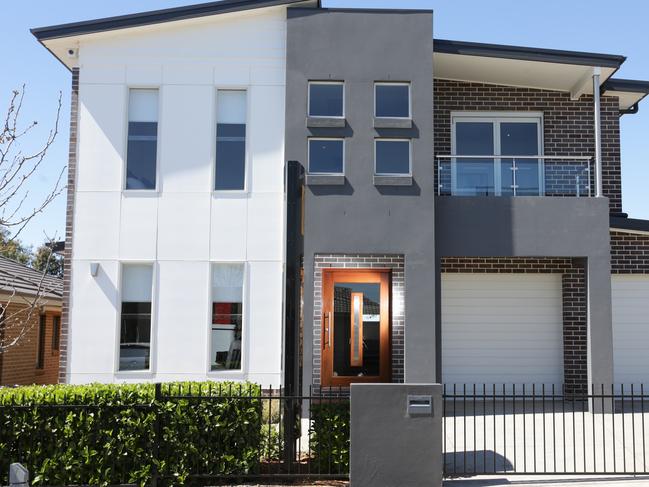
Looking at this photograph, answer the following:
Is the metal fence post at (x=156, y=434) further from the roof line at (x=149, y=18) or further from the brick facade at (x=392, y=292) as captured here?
the roof line at (x=149, y=18)

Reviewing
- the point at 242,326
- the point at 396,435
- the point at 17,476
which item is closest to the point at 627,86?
the point at 242,326

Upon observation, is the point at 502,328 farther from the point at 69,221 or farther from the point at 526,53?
the point at 69,221

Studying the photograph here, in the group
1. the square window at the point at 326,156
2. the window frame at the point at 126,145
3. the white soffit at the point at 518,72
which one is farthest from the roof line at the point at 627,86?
the window frame at the point at 126,145

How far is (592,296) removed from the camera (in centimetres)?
1383

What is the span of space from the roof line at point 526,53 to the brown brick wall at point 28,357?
36.0 ft

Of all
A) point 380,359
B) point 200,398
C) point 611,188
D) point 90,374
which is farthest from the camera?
point 611,188

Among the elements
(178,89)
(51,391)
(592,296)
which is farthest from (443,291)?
(51,391)

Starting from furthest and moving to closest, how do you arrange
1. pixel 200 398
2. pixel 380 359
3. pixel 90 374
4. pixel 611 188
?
pixel 611 188
pixel 380 359
pixel 90 374
pixel 200 398

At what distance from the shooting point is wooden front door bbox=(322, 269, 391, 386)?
14906 millimetres

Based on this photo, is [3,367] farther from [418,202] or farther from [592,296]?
[592,296]

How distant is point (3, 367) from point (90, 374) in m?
4.79

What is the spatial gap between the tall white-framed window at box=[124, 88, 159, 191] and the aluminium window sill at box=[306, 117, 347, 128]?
321cm

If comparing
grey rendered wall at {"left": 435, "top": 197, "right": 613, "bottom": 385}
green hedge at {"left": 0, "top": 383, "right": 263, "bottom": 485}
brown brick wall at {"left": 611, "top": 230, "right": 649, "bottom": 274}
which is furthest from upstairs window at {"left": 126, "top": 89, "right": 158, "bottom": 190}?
brown brick wall at {"left": 611, "top": 230, "right": 649, "bottom": 274}

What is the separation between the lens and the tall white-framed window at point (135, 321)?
13914 millimetres
